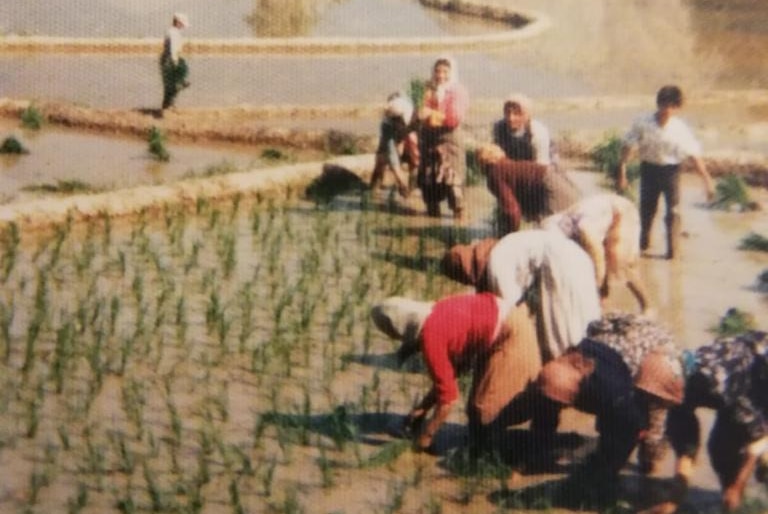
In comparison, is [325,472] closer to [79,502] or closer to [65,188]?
[79,502]

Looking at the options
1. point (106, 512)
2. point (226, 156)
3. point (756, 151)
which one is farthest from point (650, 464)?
point (756, 151)

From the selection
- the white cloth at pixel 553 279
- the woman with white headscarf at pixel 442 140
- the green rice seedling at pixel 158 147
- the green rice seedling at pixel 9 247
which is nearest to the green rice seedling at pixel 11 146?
the green rice seedling at pixel 158 147

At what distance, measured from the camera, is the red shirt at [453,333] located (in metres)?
4.67

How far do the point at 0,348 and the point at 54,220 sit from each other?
6.59ft

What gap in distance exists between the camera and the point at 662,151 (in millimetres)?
7629

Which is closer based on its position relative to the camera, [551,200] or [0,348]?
[0,348]

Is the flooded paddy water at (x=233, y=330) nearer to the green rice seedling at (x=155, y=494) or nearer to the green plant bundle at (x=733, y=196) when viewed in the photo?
the green rice seedling at (x=155, y=494)

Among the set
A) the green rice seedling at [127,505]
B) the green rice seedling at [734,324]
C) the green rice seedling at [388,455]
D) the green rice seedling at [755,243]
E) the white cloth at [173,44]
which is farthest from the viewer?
the white cloth at [173,44]

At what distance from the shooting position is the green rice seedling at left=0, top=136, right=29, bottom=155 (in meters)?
9.95

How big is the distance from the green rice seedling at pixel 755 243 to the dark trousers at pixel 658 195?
2.35ft

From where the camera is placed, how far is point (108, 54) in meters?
14.7

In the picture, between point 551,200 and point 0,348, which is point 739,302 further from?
point 0,348

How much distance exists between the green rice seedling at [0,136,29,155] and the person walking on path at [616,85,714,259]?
4797 mm

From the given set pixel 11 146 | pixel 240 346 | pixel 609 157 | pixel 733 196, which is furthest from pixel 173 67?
pixel 240 346
